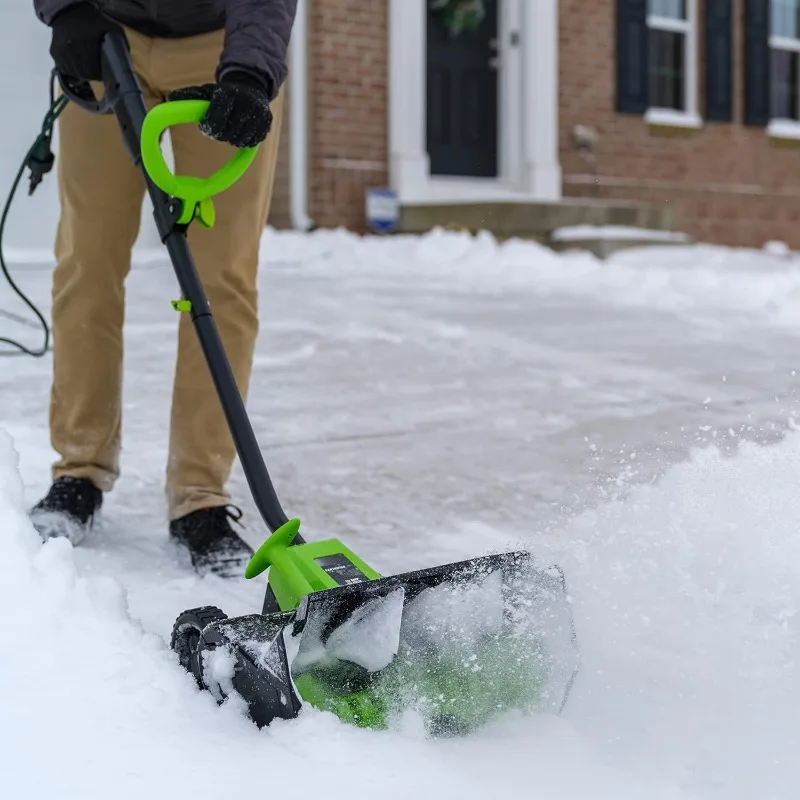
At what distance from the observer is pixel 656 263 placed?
8.09 metres

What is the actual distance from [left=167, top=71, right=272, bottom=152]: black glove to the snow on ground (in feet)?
1.82

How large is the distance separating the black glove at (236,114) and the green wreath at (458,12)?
816 centimetres

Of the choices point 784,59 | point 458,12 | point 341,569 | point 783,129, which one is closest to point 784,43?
point 784,59

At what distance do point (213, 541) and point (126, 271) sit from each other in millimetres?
557

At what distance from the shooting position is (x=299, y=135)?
9086 millimetres

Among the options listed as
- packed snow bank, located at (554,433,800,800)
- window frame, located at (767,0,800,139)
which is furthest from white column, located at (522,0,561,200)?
packed snow bank, located at (554,433,800,800)

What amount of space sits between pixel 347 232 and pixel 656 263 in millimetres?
2409

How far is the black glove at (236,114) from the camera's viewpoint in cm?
170

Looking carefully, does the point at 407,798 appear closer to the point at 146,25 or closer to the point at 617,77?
the point at 146,25

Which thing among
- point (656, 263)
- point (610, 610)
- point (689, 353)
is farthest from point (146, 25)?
point (656, 263)

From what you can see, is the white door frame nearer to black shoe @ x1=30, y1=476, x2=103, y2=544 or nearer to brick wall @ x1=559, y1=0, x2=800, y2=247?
brick wall @ x1=559, y1=0, x2=800, y2=247

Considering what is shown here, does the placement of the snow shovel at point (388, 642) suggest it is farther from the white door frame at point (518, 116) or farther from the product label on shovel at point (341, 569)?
the white door frame at point (518, 116)

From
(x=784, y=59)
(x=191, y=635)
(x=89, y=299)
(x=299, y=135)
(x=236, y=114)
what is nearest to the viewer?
(x=191, y=635)

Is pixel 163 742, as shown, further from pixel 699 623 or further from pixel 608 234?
pixel 608 234
